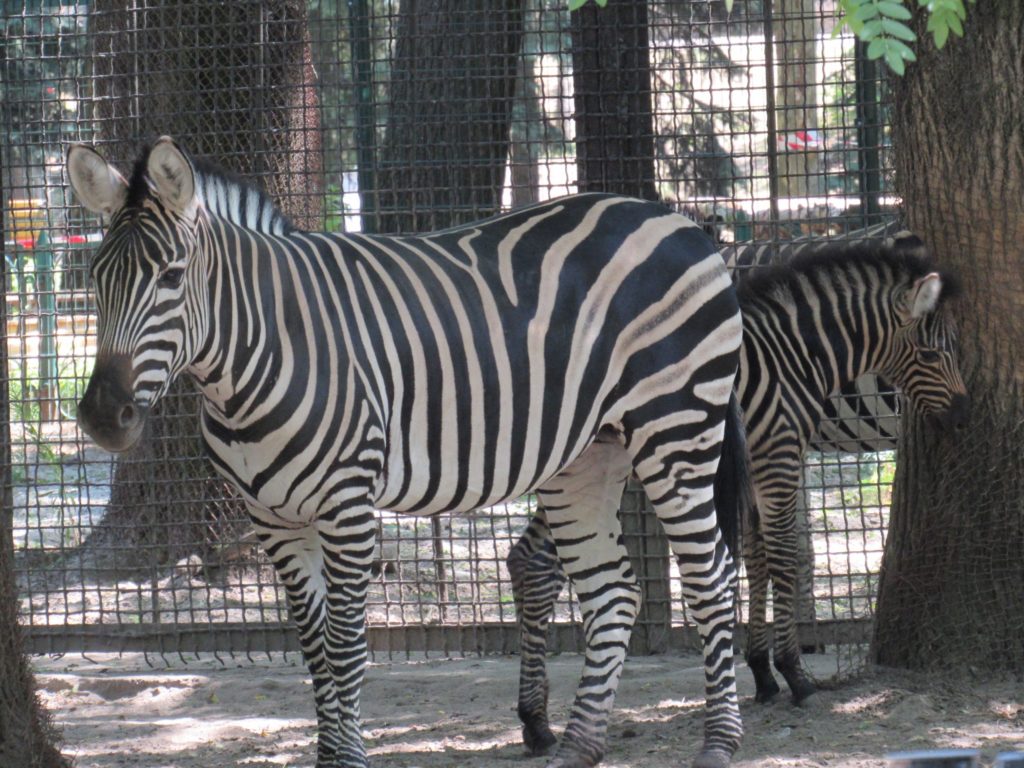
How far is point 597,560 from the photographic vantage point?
5.03 meters

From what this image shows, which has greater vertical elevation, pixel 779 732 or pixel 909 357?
pixel 909 357

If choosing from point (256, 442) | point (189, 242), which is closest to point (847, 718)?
point (256, 442)

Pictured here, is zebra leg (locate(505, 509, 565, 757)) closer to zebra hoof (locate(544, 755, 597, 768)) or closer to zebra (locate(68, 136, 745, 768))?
zebra (locate(68, 136, 745, 768))

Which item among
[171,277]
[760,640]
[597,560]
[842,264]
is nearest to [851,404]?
[842,264]

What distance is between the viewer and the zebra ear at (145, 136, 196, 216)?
402 cm

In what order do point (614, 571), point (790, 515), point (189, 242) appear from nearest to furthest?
point (189, 242), point (614, 571), point (790, 515)

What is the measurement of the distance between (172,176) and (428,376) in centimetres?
112

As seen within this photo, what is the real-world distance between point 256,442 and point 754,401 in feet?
7.67

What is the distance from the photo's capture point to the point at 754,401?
559 centimetres

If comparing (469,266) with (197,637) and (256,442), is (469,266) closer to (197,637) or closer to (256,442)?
(256,442)

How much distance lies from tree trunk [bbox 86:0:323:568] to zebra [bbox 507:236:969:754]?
246cm

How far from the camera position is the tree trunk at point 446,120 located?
684 cm

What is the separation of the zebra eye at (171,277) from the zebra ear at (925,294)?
3041 mm

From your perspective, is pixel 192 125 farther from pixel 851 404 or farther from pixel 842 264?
pixel 851 404
